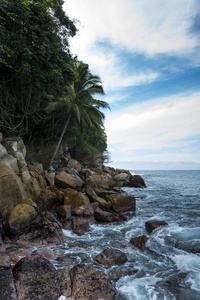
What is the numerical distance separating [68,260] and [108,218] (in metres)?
3.86

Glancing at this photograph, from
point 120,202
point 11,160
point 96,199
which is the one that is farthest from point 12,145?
point 120,202

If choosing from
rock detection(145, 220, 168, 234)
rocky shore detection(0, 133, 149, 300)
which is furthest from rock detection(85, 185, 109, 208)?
rock detection(145, 220, 168, 234)

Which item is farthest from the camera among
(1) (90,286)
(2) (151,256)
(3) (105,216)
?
(3) (105,216)

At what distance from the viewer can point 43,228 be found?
583cm

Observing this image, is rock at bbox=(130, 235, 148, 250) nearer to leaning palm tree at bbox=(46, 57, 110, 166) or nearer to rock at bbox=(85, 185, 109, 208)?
rock at bbox=(85, 185, 109, 208)

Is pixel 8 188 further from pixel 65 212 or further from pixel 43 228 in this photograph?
pixel 65 212

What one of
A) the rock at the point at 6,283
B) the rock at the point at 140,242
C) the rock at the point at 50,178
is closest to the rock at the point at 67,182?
the rock at the point at 50,178

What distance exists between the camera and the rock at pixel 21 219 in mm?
5462

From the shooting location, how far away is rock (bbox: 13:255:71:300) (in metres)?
3.26

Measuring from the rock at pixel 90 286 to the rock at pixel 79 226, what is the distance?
Result: 309cm

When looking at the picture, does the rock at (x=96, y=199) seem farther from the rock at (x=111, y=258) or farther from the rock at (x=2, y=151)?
the rock at (x=2, y=151)

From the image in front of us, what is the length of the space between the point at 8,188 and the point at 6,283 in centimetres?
403

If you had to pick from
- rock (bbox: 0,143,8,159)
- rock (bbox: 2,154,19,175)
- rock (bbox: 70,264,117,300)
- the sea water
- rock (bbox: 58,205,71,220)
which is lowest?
the sea water

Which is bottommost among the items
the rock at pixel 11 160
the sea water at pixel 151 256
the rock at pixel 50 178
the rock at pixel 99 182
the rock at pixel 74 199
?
the sea water at pixel 151 256
